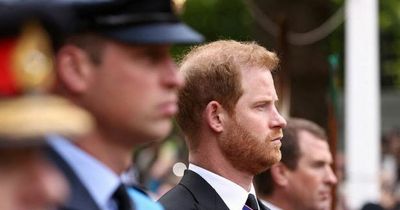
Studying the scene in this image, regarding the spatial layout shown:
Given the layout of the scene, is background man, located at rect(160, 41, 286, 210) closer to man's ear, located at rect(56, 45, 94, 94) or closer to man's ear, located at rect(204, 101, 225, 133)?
man's ear, located at rect(204, 101, 225, 133)

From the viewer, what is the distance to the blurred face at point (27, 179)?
2.46 m

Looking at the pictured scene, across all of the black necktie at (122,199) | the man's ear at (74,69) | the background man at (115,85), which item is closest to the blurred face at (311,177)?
the black necktie at (122,199)

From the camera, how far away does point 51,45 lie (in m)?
2.58

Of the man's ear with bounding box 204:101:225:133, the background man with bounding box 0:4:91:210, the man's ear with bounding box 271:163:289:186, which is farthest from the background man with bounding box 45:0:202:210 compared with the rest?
the man's ear with bounding box 271:163:289:186

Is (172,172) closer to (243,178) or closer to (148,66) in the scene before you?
(243,178)

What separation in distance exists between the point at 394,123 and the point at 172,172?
90.3 feet

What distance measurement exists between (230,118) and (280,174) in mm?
1981

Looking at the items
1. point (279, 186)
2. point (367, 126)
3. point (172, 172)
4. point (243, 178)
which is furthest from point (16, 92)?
point (172, 172)

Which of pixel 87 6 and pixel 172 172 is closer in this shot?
pixel 87 6

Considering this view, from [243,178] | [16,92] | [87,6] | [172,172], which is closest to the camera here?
[16,92]

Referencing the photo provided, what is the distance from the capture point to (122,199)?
3.37 meters

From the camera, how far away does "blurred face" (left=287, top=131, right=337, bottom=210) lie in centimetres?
712

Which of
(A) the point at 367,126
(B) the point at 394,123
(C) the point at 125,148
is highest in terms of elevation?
(C) the point at 125,148

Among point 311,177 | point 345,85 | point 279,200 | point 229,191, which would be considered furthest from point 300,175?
point 345,85
